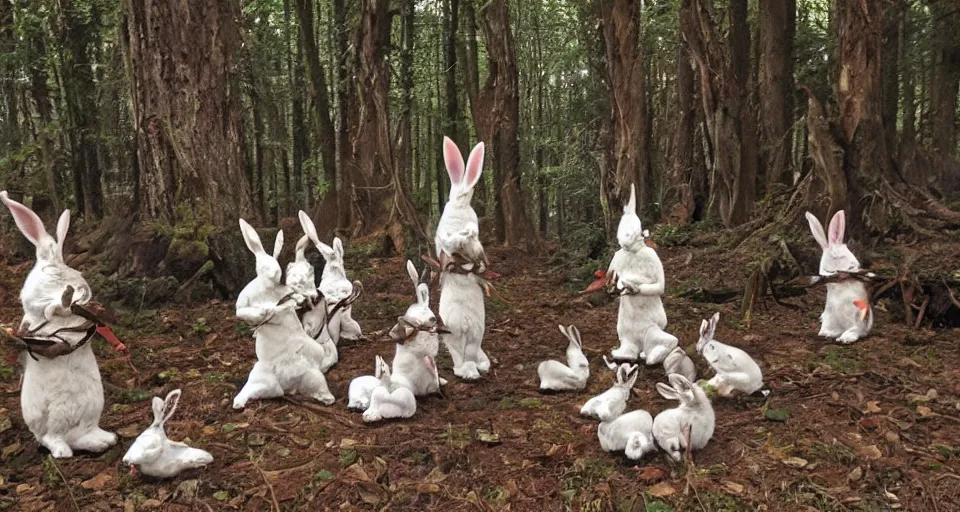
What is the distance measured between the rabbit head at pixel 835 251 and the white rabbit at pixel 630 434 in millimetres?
2679

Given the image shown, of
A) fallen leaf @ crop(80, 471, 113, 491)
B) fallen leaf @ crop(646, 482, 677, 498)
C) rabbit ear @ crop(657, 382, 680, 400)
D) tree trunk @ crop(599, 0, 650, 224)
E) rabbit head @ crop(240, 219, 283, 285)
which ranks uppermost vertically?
tree trunk @ crop(599, 0, 650, 224)

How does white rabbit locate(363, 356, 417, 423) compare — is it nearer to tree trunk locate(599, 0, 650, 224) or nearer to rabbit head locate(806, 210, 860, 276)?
rabbit head locate(806, 210, 860, 276)

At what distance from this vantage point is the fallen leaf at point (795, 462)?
122 inches

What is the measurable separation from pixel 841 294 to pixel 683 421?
2.70 metres

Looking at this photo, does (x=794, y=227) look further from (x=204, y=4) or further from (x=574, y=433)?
(x=204, y=4)

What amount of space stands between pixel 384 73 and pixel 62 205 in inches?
238

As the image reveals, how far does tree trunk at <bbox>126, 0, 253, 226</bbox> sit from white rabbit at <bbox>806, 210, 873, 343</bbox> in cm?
581

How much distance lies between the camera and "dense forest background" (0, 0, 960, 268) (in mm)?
7125

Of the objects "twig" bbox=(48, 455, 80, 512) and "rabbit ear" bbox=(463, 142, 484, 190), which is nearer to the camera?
"twig" bbox=(48, 455, 80, 512)

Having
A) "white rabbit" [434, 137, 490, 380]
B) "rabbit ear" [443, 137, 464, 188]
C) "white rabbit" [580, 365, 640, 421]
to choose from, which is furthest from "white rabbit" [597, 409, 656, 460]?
"rabbit ear" [443, 137, 464, 188]

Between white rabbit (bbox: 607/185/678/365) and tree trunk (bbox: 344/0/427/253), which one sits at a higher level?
tree trunk (bbox: 344/0/427/253)

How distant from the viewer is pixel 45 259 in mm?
3385

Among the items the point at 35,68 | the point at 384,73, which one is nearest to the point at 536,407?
the point at 384,73

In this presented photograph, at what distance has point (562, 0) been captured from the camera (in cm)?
2122
